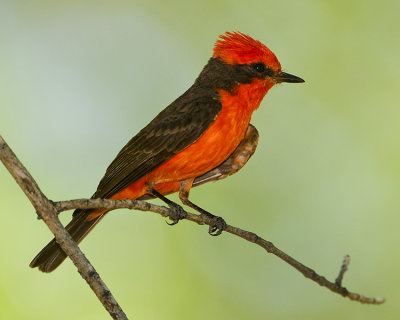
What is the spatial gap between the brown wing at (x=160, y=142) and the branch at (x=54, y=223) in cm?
Result: 190

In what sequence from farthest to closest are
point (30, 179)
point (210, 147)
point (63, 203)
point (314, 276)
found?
1. point (210, 147)
2. point (314, 276)
3. point (63, 203)
4. point (30, 179)

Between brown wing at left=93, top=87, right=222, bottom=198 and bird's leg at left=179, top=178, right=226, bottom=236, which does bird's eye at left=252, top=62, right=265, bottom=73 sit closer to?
brown wing at left=93, top=87, right=222, bottom=198

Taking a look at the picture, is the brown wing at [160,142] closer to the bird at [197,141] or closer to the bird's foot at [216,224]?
the bird at [197,141]

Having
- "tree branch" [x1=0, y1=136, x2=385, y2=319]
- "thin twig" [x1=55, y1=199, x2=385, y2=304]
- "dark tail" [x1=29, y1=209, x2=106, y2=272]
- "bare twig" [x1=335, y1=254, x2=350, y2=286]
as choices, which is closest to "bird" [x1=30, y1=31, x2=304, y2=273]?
"dark tail" [x1=29, y1=209, x2=106, y2=272]

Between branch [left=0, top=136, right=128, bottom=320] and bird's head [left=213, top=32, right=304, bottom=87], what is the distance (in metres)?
3.04

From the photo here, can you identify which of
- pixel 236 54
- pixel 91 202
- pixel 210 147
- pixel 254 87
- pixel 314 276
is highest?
pixel 236 54

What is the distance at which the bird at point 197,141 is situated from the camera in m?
4.78

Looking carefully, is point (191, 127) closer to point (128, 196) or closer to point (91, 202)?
point (128, 196)

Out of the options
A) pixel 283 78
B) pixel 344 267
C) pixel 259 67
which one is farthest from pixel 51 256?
pixel 283 78

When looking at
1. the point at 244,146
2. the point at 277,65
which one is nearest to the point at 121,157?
the point at 244,146

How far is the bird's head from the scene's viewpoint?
5273 mm

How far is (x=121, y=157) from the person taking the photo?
4.98 m

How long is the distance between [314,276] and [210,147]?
55.9 inches

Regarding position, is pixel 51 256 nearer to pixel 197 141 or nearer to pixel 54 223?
pixel 197 141
